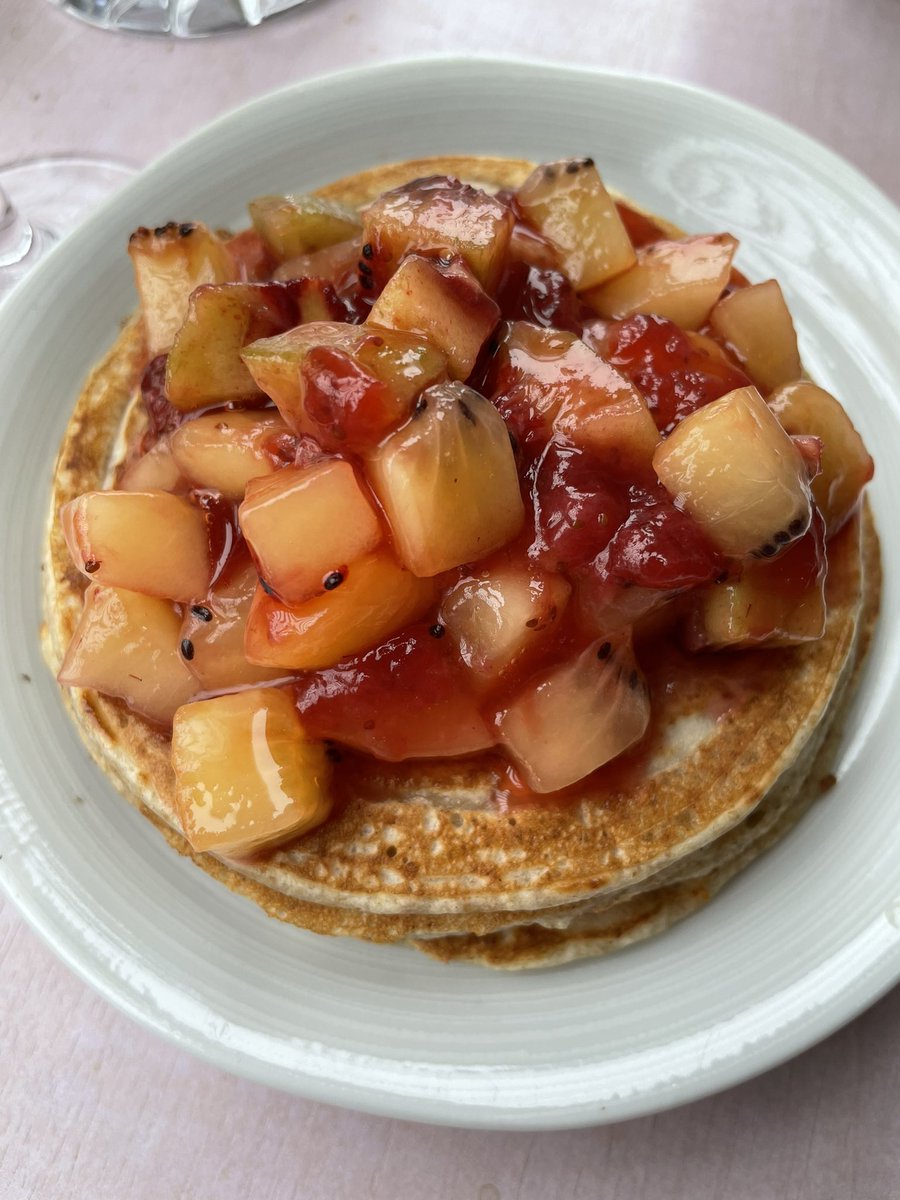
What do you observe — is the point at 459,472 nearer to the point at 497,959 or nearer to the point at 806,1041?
the point at 497,959

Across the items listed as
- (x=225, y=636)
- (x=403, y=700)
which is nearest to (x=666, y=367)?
(x=403, y=700)

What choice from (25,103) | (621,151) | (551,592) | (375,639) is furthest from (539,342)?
(25,103)

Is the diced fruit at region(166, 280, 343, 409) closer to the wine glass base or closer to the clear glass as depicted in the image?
the wine glass base

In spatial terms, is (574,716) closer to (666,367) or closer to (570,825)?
(570,825)

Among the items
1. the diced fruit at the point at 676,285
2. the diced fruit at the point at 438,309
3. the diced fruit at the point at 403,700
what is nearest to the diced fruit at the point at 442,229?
the diced fruit at the point at 438,309

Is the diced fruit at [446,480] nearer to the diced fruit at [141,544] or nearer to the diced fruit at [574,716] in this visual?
the diced fruit at [574,716]

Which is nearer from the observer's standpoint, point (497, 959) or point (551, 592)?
point (551, 592)
